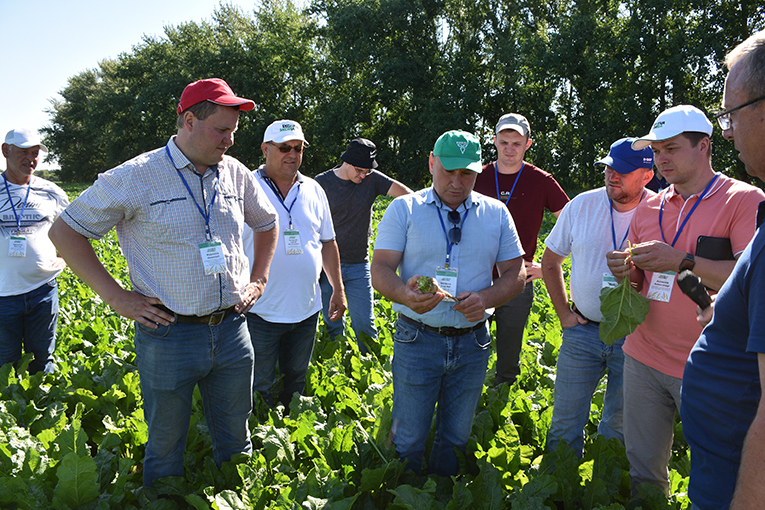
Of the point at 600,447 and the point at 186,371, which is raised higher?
the point at 186,371

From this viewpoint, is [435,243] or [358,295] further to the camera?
[358,295]

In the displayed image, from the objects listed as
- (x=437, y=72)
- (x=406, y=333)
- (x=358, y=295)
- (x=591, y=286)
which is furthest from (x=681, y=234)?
(x=437, y=72)

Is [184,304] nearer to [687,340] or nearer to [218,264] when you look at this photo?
[218,264]

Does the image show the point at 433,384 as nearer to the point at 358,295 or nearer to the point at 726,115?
the point at 726,115

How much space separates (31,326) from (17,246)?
706 mm

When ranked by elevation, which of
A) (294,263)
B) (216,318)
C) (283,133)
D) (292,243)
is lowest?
(216,318)

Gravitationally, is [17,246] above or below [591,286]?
above

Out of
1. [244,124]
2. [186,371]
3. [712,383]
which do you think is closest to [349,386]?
[186,371]

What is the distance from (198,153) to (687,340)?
2611 mm

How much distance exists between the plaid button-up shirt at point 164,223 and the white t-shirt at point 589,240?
2080mm

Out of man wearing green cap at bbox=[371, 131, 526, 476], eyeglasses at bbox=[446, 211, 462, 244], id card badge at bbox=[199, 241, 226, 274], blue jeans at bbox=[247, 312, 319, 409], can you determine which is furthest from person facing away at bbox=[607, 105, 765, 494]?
blue jeans at bbox=[247, 312, 319, 409]

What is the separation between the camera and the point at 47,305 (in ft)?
15.1

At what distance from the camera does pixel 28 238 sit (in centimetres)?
448

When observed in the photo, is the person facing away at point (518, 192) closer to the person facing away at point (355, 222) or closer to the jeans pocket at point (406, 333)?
the person facing away at point (355, 222)
